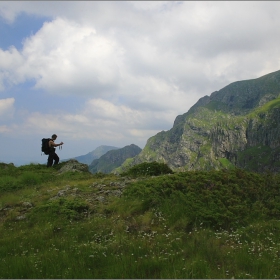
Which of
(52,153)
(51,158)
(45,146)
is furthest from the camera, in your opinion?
(51,158)

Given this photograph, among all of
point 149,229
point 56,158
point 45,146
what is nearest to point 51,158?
point 56,158

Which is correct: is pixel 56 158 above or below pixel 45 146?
below

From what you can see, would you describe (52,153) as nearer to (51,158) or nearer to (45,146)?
(51,158)

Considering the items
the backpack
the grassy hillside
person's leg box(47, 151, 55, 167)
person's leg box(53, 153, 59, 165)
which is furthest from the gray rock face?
the grassy hillside

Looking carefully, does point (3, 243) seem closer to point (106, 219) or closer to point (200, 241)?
point (106, 219)

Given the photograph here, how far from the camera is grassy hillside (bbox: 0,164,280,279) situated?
6809 millimetres

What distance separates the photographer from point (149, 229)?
9898 millimetres

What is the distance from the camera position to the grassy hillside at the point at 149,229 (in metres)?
6.81

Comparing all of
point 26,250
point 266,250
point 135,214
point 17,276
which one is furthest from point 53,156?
point 266,250

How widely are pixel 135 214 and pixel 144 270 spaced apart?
471 centimetres

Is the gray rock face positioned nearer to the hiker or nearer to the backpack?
the hiker

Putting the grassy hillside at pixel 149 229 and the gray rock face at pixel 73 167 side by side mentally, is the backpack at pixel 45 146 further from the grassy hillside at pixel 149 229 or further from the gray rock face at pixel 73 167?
the grassy hillside at pixel 149 229

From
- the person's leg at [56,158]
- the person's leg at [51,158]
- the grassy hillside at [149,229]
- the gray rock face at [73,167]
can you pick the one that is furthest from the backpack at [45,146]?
the grassy hillside at [149,229]

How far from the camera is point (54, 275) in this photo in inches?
261
